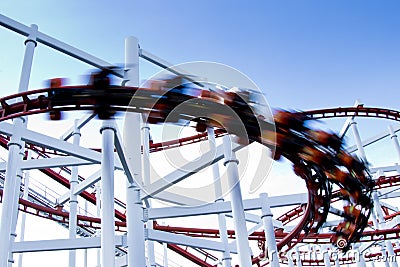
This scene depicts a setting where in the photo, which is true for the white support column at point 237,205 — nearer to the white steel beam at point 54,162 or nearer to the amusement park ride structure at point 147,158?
the amusement park ride structure at point 147,158

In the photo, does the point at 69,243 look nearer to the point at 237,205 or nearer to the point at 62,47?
the point at 237,205

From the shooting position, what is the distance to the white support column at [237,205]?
5.22m

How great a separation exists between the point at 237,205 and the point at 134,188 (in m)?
1.30

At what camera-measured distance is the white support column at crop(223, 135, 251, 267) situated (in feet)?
17.1

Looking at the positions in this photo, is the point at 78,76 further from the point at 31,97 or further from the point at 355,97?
the point at 355,97

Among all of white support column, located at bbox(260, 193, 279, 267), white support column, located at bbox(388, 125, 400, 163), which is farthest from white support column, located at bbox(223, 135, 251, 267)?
white support column, located at bbox(388, 125, 400, 163)

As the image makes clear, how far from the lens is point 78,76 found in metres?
4.65

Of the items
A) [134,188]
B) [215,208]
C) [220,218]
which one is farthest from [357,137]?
[134,188]

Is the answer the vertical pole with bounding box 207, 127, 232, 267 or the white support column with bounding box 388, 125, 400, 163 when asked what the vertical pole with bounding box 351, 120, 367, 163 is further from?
the vertical pole with bounding box 207, 127, 232, 267

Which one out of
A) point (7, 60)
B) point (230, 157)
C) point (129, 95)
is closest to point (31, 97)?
point (129, 95)

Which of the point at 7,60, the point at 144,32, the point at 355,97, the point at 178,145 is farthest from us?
the point at 178,145

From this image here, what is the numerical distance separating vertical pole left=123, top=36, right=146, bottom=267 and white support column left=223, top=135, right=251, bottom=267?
1168 millimetres

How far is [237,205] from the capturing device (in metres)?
5.39

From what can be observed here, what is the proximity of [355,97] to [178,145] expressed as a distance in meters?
4.30
